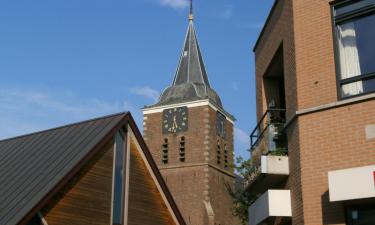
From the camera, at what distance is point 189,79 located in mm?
64250

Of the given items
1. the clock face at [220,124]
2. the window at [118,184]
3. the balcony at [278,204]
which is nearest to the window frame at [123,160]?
the window at [118,184]

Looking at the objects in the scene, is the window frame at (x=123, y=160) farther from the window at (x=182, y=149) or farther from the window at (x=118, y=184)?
the window at (x=182, y=149)

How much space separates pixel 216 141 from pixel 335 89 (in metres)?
52.8

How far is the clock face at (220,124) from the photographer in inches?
2477

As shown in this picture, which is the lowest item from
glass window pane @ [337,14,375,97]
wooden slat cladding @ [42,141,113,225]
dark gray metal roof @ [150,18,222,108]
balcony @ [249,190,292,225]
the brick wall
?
balcony @ [249,190,292,225]

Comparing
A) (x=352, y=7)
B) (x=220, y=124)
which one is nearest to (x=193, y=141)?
(x=220, y=124)

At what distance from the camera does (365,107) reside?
338 inches

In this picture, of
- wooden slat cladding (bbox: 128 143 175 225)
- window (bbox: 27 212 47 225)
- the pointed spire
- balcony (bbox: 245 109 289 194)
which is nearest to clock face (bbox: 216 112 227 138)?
the pointed spire

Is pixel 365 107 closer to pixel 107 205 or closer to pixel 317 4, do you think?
pixel 317 4

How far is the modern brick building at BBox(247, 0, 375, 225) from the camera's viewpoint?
8375 mm

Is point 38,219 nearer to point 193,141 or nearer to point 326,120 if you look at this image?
point 326,120

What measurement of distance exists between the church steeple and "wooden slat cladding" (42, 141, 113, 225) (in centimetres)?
4220

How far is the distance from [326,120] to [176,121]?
52390 mm

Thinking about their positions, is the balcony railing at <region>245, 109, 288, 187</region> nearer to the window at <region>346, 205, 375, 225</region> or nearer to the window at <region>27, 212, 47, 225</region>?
the window at <region>346, 205, 375, 225</region>
